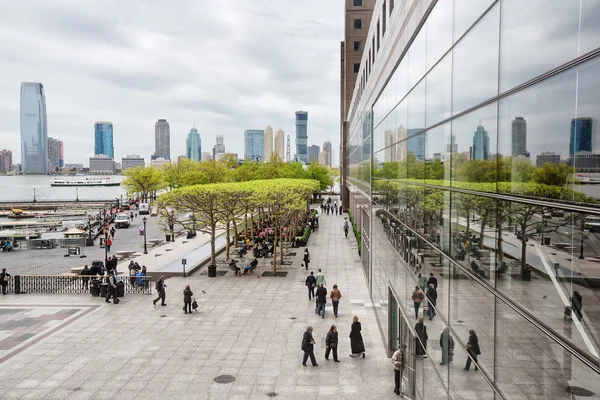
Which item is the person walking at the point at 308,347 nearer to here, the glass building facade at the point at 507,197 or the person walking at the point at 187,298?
the glass building facade at the point at 507,197

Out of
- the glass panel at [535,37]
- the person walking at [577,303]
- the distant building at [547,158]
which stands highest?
the glass panel at [535,37]

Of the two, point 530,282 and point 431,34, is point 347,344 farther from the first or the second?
point 530,282

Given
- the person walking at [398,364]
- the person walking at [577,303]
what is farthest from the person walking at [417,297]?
the person walking at [577,303]

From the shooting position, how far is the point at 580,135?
3.80 metres

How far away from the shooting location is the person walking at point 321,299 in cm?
1928

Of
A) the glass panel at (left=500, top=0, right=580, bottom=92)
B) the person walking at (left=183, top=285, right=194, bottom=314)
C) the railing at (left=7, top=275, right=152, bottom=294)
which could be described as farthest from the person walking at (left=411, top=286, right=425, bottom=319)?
the railing at (left=7, top=275, right=152, bottom=294)

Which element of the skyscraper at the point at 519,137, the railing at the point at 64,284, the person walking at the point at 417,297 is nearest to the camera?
the skyscraper at the point at 519,137

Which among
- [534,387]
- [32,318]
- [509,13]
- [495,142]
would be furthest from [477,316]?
[32,318]

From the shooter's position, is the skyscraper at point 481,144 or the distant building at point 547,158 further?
the skyscraper at point 481,144

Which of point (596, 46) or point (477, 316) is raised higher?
point (596, 46)

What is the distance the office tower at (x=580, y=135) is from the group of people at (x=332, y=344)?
11.4m

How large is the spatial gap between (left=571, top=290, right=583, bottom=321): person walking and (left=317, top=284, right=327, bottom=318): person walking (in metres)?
15.5

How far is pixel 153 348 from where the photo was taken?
1622 cm

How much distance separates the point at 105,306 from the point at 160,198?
1207cm
